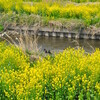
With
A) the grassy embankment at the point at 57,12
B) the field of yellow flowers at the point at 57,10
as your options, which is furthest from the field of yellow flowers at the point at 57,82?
the field of yellow flowers at the point at 57,10

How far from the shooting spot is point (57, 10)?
50.0ft

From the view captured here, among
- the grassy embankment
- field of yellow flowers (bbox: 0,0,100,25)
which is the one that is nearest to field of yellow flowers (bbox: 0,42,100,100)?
the grassy embankment

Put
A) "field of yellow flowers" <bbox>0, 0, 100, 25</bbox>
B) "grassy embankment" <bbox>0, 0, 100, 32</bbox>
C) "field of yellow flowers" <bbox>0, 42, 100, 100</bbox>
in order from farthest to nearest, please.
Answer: "field of yellow flowers" <bbox>0, 0, 100, 25</bbox> → "grassy embankment" <bbox>0, 0, 100, 32</bbox> → "field of yellow flowers" <bbox>0, 42, 100, 100</bbox>

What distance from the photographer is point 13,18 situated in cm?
1495

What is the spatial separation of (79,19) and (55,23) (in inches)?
44.6

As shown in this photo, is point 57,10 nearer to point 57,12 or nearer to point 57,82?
point 57,12

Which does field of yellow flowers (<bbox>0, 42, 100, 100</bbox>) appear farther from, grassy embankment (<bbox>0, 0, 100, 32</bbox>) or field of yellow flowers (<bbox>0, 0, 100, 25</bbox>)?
field of yellow flowers (<bbox>0, 0, 100, 25</bbox>)

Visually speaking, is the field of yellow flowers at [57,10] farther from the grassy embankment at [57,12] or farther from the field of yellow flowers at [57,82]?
the field of yellow flowers at [57,82]

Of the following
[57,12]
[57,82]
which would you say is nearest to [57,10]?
[57,12]

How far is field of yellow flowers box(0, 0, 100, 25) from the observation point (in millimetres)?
14587

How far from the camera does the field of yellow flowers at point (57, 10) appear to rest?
14587 millimetres

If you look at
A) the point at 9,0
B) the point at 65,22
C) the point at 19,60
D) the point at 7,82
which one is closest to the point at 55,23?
the point at 65,22

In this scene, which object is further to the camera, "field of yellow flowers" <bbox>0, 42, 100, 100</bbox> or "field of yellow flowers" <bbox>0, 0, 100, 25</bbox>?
"field of yellow flowers" <bbox>0, 0, 100, 25</bbox>

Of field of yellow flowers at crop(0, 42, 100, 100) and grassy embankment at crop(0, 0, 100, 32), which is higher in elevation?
field of yellow flowers at crop(0, 42, 100, 100)
